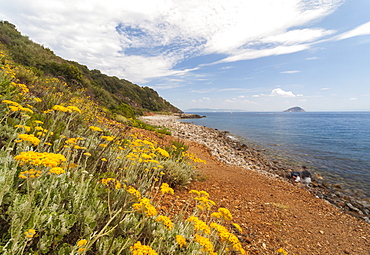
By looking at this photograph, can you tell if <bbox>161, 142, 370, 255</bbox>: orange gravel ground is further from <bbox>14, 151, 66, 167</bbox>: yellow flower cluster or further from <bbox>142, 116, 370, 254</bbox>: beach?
<bbox>14, 151, 66, 167</bbox>: yellow flower cluster

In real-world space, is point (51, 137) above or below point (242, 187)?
above

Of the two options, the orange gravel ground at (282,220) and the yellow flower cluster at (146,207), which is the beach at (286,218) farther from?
the yellow flower cluster at (146,207)

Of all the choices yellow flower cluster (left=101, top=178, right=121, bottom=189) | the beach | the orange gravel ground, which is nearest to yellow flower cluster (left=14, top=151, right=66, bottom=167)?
yellow flower cluster (left=101, top=178, right=121, bottom=189)

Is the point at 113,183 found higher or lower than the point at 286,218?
higher

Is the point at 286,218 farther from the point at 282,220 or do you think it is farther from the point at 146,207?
the point at 146,207

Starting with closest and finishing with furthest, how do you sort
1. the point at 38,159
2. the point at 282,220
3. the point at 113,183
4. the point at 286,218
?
the point at 38,159, the point at 113,183, the point at 282,220, the point at 286,218

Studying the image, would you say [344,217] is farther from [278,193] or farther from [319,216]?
[278,193]

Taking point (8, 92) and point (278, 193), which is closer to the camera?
point (8, 92)

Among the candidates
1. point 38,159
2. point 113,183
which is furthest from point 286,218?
point 38,159

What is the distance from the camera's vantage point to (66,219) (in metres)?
1.85

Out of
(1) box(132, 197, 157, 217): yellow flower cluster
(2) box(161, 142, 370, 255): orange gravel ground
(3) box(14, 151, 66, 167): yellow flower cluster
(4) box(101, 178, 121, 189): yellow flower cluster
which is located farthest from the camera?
(2) box(161, 142, 370, 255): orange gravel ground

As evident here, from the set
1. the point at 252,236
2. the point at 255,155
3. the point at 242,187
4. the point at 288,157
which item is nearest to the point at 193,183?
the point at 242,187

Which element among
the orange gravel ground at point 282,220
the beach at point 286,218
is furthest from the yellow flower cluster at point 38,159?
the beach at point 286,218

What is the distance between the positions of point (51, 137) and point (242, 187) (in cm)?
600
